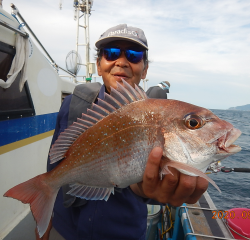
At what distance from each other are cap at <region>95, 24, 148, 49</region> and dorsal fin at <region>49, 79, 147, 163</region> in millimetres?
888

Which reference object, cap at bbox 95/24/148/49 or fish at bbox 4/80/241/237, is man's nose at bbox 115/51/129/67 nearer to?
cap at bbox 95/24/148/49

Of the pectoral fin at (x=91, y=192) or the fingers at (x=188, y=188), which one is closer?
the fingers at (x=188, y=188)

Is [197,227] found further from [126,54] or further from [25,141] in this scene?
[25,141]

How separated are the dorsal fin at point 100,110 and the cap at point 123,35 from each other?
0.89 metres

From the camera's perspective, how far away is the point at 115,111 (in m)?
1.51

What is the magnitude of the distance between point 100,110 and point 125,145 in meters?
0.39

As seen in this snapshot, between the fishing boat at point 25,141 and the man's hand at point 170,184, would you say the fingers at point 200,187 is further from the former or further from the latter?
the fishing boat at point 25,141

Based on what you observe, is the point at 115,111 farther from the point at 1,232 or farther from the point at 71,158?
the point at 1,232

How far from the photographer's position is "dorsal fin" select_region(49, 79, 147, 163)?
1.51m

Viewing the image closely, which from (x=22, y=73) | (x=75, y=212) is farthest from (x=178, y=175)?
(x=22, y=73)

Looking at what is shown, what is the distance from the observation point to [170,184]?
4.65 ft

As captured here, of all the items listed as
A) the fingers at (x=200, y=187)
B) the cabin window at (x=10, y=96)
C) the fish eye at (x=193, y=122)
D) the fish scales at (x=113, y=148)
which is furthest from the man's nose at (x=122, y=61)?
the cabin window at (x=10, y=96)

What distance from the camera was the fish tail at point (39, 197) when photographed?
4.95 feet

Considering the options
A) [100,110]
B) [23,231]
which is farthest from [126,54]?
[23,231]
